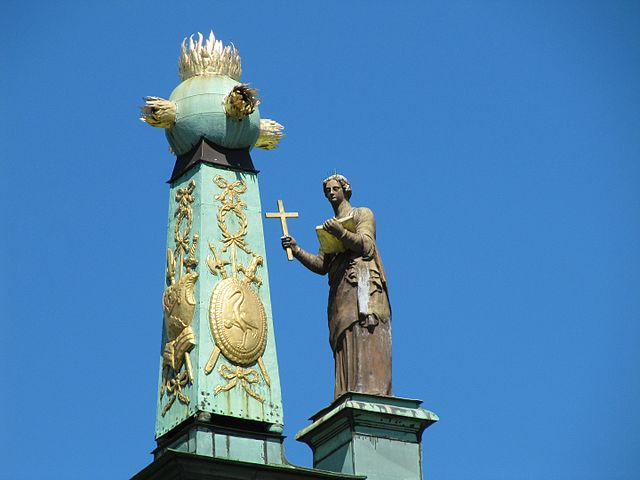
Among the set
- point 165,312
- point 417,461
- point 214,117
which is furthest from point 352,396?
point 214,117

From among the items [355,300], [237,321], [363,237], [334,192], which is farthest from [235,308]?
[334,192]

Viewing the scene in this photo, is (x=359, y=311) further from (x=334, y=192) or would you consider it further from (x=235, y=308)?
(x=334, y=192)

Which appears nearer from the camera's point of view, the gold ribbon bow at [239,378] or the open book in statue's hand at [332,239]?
the gold ribbon bow at [239,378]

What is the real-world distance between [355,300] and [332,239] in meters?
0.83

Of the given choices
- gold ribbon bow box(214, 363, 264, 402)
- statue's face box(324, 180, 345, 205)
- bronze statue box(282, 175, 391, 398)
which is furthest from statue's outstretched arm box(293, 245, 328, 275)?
gold ribbon bow box(214, 363, 264, 402)

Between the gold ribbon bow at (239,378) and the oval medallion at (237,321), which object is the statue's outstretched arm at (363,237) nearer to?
the oval medallion at (237,321)

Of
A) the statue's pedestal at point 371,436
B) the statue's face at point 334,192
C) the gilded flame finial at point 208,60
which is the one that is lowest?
the statue's pedestal at point 371,436

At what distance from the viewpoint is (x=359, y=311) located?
73.0 ft

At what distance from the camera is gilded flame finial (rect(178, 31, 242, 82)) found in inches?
924

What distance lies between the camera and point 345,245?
2258 cm

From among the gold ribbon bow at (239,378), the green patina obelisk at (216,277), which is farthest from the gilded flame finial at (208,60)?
the gold ribbon bow at (239,378)

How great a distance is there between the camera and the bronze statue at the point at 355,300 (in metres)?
22.2

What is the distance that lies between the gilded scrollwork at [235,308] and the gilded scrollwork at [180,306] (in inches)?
10.6

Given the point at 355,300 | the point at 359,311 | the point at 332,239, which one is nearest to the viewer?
the point at 359,311
